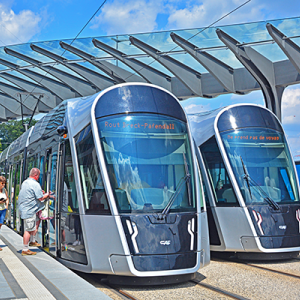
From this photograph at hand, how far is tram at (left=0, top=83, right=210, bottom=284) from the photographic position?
6.28 metres

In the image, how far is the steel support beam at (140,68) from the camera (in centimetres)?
2192

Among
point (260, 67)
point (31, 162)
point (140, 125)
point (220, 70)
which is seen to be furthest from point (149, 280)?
point (220, 70)

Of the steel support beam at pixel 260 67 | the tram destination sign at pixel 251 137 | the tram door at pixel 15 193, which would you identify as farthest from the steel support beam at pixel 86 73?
the tram destination sign at pixel 251 137

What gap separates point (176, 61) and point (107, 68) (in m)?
4.16

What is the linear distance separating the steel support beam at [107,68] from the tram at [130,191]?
1569 cm

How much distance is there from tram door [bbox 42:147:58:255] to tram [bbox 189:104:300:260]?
318 centimetres

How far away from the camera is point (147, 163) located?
6688 mm

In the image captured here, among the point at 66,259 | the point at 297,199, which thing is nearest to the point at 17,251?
the point at 66,259

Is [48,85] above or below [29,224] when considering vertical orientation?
above

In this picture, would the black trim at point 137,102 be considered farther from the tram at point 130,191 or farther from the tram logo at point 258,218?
the tram logo at point 258,218

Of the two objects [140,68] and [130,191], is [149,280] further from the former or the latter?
[140,68]

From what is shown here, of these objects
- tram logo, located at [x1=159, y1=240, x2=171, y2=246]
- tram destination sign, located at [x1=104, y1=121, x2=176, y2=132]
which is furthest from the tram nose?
tram destination sign, located at [x1=104, y1=121, x2=176, y2=132]

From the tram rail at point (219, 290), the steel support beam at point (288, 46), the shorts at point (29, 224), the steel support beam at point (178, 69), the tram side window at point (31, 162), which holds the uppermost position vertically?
the steel support beam at point (178, 69)

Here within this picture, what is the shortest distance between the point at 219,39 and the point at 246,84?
3.52 metres
